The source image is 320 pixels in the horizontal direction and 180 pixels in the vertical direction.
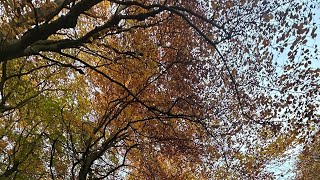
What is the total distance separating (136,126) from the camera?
1066 cm

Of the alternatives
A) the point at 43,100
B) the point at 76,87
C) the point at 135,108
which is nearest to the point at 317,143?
the point at 135,108

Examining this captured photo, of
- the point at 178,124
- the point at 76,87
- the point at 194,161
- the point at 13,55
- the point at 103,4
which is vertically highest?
the point at 103,4

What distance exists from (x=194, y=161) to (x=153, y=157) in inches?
58.3

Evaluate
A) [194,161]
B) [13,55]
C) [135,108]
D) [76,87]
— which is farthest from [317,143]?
[13,55]

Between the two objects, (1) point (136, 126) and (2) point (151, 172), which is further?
(2) point (151, 172)

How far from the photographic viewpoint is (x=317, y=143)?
15984 mm

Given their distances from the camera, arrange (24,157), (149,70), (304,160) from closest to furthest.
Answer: (149,70) < (24,157) < (304,160)

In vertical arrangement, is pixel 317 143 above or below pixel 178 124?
above

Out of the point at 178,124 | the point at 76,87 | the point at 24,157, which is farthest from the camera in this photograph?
the point at 76,87

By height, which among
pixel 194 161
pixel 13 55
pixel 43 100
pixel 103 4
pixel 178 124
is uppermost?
pixel 103 4

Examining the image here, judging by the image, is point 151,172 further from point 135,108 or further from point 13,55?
point 13,55

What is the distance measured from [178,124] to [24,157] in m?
4.74

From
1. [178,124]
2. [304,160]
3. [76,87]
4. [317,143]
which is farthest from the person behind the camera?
[304,160]

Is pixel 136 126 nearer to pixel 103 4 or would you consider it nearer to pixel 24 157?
pixel 24 157
